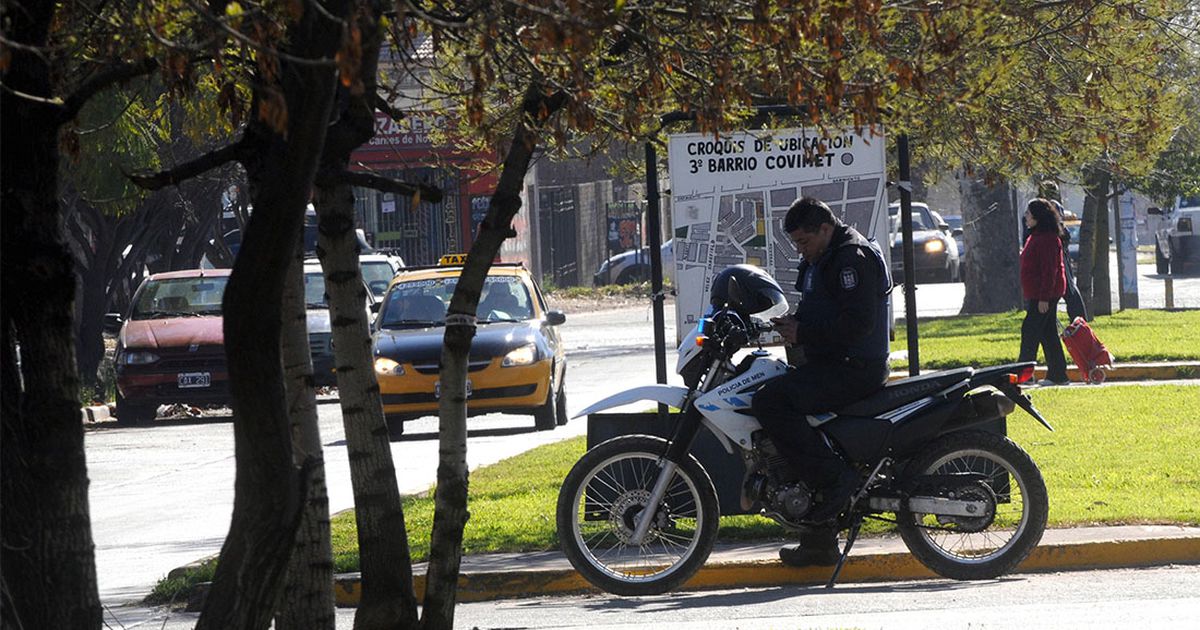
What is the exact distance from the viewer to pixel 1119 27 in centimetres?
1120

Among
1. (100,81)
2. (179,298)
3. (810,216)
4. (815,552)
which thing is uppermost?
(100,81)

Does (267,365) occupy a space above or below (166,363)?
above

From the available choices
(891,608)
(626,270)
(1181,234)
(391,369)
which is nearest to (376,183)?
(891,608)

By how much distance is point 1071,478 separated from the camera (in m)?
10.9

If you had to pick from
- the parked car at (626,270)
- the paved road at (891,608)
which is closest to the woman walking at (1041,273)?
the paved road at (891,608)

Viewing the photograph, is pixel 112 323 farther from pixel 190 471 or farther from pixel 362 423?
pixel 362 423

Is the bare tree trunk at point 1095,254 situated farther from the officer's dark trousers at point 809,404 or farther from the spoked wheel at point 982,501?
the officer's dark trousers at point 809,404

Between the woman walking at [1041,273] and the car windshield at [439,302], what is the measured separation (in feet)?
16.2

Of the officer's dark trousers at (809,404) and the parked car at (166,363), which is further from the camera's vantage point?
the parked car at (166,363)

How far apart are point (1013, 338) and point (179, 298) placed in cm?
1060

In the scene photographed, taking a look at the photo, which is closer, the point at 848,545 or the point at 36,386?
the point at 36,386

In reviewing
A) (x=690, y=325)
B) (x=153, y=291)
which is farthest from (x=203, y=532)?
(x=153, y=291)

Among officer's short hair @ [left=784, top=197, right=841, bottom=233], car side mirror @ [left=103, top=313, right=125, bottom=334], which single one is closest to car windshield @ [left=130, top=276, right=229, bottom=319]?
car side mirror @ [left=103, top=313, right=125, bottom=334]

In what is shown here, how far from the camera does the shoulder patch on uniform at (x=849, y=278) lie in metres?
8.17
